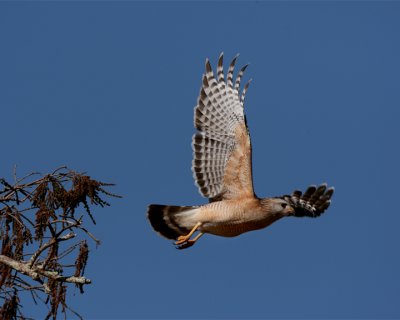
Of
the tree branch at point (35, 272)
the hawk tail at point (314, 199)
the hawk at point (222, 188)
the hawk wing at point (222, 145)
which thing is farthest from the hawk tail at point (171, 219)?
the tree branch at point (35, 272)

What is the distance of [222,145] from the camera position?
891cm

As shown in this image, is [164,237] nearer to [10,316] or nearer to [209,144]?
[209,144]

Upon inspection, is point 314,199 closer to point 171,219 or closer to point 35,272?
point 171,219

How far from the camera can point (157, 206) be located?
8.74 metres

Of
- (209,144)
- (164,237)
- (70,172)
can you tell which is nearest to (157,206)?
(164,237)

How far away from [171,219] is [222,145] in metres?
1.03

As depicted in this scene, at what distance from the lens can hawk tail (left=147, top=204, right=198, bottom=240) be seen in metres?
8.74

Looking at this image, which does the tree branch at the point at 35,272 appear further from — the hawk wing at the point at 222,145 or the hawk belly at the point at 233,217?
the hawk wing at the point at 222,145

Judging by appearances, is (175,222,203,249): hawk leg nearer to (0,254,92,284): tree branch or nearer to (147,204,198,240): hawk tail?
(147,204,198,240): hawk tail

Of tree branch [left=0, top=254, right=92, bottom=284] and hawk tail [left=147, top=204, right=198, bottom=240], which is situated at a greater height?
hawk tail [left=147, top=204, right=198, bottom=240]

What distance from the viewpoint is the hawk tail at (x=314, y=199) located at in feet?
25.8

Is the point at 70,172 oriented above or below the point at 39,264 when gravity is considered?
above

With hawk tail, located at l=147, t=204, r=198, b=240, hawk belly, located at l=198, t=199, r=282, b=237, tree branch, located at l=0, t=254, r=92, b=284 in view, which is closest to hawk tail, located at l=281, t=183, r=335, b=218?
hawk belly, located at l=198, t=199, r=282, b=237

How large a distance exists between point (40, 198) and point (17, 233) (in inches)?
12.5
